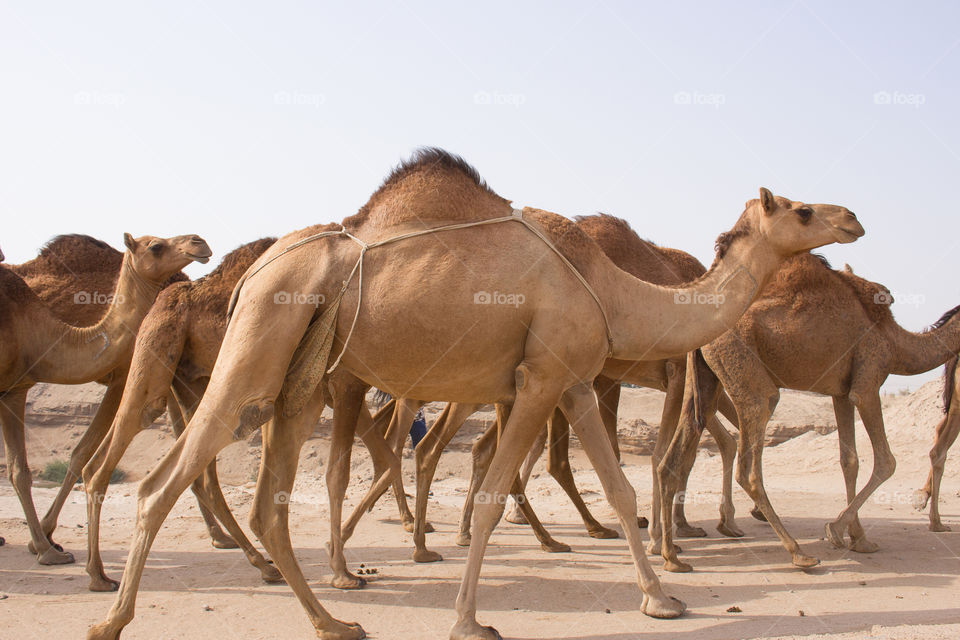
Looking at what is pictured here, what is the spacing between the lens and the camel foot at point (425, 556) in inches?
304

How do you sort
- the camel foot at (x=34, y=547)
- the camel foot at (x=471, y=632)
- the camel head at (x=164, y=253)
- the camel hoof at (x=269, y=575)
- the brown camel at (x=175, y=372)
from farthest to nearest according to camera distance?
the camel head at (x=164, y=253) < the camel foot at (x=34, y=547) < the brown camel at (x=175, y=372) < the camel hoof at (x=269, y=575) < the camel foot at (x=471, y=632)

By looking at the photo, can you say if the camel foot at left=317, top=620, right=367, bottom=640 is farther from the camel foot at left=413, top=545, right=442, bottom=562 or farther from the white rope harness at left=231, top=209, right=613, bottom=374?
the camel foot at left=413, top=545, right=442, bottom=562

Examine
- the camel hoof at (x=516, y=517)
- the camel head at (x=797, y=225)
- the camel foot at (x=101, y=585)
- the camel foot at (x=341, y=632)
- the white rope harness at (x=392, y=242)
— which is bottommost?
the camel foot at (x=101, y=585)

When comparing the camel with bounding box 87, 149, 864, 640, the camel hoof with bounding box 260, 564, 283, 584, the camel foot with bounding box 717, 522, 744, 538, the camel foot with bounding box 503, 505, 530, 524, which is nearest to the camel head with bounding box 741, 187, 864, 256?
the camel with bounding box 87, 149, 864, 640

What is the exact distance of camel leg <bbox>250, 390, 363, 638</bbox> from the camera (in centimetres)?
523

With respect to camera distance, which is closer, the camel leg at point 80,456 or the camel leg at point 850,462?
the camel leg at point 850,462

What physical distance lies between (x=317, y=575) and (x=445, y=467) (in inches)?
321

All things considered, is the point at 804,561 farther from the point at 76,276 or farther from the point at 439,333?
the point at 76,276

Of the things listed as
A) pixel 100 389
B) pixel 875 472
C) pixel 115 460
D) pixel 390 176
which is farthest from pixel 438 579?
pixel 100 389

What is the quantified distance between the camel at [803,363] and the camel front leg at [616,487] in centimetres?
166

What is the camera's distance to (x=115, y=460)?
23.3 feet

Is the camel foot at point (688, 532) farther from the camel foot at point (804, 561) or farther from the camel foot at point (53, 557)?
the camel foot at point (53, 557)

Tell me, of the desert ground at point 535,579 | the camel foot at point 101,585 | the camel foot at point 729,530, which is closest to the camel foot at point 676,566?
the desert ground at point 535,579

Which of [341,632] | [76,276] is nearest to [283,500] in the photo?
[341,632]
